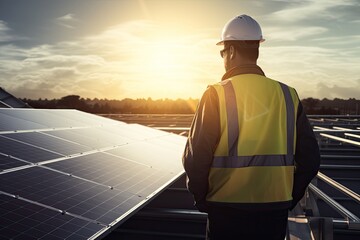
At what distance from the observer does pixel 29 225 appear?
3.05 m

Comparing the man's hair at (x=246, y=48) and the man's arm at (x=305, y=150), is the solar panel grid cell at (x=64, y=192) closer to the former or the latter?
the man's arm at (x=305, y=150)

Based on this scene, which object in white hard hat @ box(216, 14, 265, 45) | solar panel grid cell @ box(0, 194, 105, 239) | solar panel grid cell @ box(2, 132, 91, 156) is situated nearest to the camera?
solar panel grid cell @ box(0, 194, 105, 239)

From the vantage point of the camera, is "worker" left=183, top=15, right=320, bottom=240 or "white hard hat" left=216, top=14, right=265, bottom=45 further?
"white hard hat" left=216, top=14, right=265, bottom=45

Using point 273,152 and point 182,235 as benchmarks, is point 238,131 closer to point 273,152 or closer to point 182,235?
point 273,152

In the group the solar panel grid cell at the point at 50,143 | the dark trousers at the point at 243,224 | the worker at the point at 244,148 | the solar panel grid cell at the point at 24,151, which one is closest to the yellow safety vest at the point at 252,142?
the worker at the point at 244,148

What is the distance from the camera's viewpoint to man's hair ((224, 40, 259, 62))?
3096 millimetres

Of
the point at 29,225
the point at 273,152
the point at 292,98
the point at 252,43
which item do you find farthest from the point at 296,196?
the point at 29,225

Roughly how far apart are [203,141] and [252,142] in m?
0.39

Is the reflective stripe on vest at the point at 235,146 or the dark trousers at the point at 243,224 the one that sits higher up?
the reflective stripe on vest at the point at 235,146

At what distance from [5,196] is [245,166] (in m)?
2.22

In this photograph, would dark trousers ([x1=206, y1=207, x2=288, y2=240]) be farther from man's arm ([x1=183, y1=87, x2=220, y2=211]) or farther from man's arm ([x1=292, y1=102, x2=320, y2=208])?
man's arm ([x1=292, y1=102, x2=320, y2=208])

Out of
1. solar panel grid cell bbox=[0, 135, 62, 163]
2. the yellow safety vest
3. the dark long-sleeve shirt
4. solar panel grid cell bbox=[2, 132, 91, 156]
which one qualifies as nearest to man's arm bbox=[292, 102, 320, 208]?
the dark long-sleeve shirt

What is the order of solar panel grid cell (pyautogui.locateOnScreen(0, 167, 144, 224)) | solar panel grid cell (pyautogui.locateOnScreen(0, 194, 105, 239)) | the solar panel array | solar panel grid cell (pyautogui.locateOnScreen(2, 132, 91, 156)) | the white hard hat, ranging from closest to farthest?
solar panel grid cell (pyautogui.locateOnScreen(0, 194, 105, 239))
the white hard hat
the solar panel array
solar panel grid cell (pyautogui.locateOnScreen(0, 167, 144, 224))
solar panel grid cell (pyautogui.locateOnScreen(2, 132, 91, 156))

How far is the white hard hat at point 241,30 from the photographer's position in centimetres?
308
